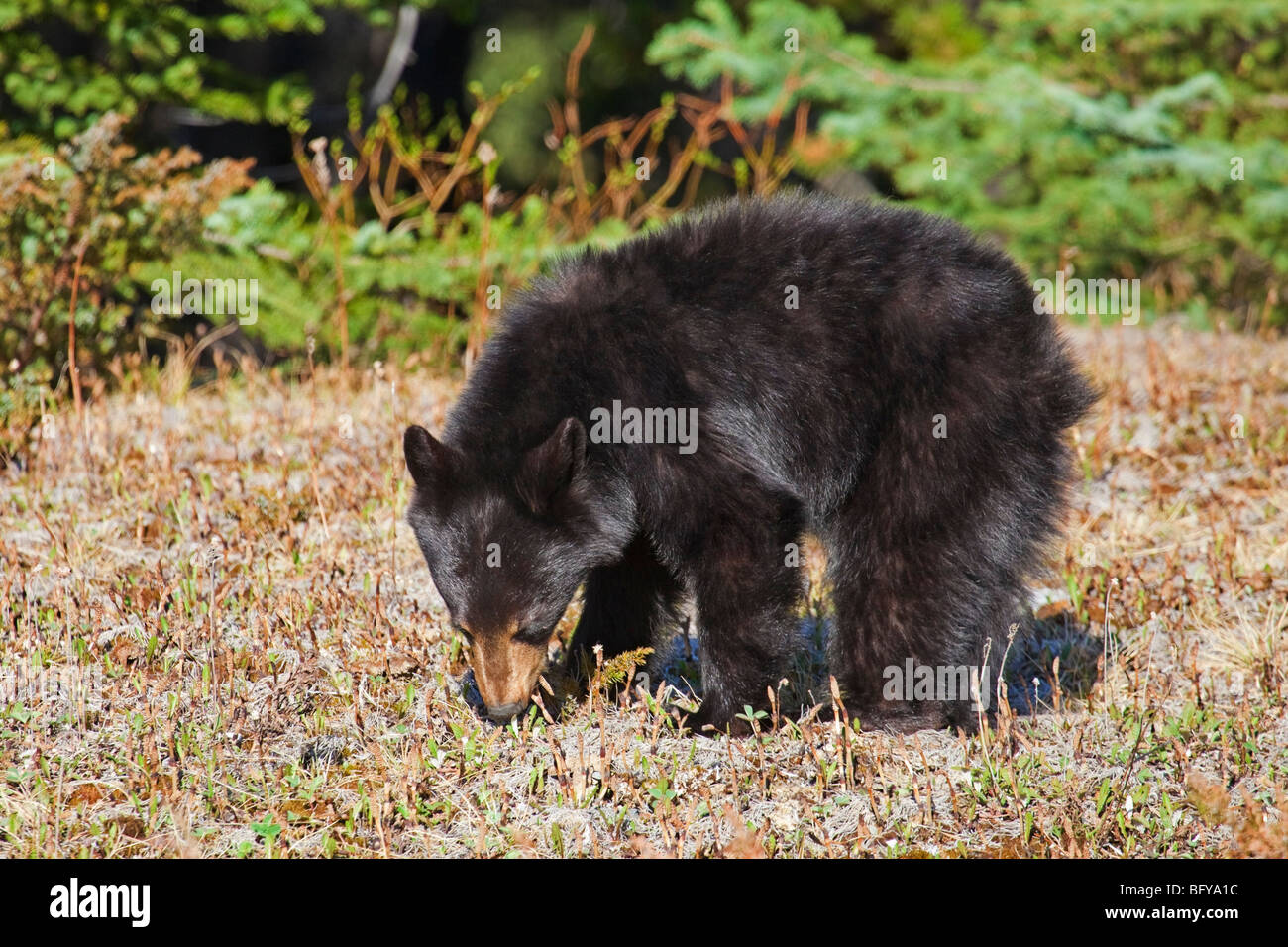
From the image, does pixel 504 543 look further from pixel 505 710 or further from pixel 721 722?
pixel 721 722

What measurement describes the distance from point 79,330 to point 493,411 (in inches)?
161

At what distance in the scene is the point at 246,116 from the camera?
818 cm

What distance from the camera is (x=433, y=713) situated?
436 centimetres

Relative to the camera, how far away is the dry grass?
371cm

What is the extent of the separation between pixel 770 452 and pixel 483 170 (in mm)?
5510

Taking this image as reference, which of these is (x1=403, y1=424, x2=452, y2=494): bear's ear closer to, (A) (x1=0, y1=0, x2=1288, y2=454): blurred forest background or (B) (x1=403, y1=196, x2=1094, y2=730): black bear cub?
(B) (x1=403, y1=196, x2=1094, y2=730): black bear cub

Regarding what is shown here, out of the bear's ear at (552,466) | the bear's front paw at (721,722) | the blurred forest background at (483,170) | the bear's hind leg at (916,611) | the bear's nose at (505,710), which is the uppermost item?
the blurred forest background at (483,170)

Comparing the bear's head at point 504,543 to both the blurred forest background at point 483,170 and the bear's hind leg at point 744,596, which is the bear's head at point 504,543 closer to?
the bear's hind leg at point 744,596

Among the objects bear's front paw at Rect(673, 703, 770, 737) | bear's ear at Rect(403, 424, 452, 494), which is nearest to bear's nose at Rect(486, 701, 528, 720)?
bear's front paw at Rect(673, 703, 770, 737)

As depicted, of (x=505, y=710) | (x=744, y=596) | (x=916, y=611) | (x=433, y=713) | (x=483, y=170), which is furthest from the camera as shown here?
(x=483, y=170)

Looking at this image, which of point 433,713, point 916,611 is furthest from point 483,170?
point 916,611

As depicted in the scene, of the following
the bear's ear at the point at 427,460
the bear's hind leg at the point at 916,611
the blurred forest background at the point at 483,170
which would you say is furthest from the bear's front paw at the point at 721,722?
the blurred forest background at the point at 483,170

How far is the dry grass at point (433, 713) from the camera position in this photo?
146 inches

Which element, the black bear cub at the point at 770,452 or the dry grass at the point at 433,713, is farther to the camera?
the black bear cub at the point at 770,452
